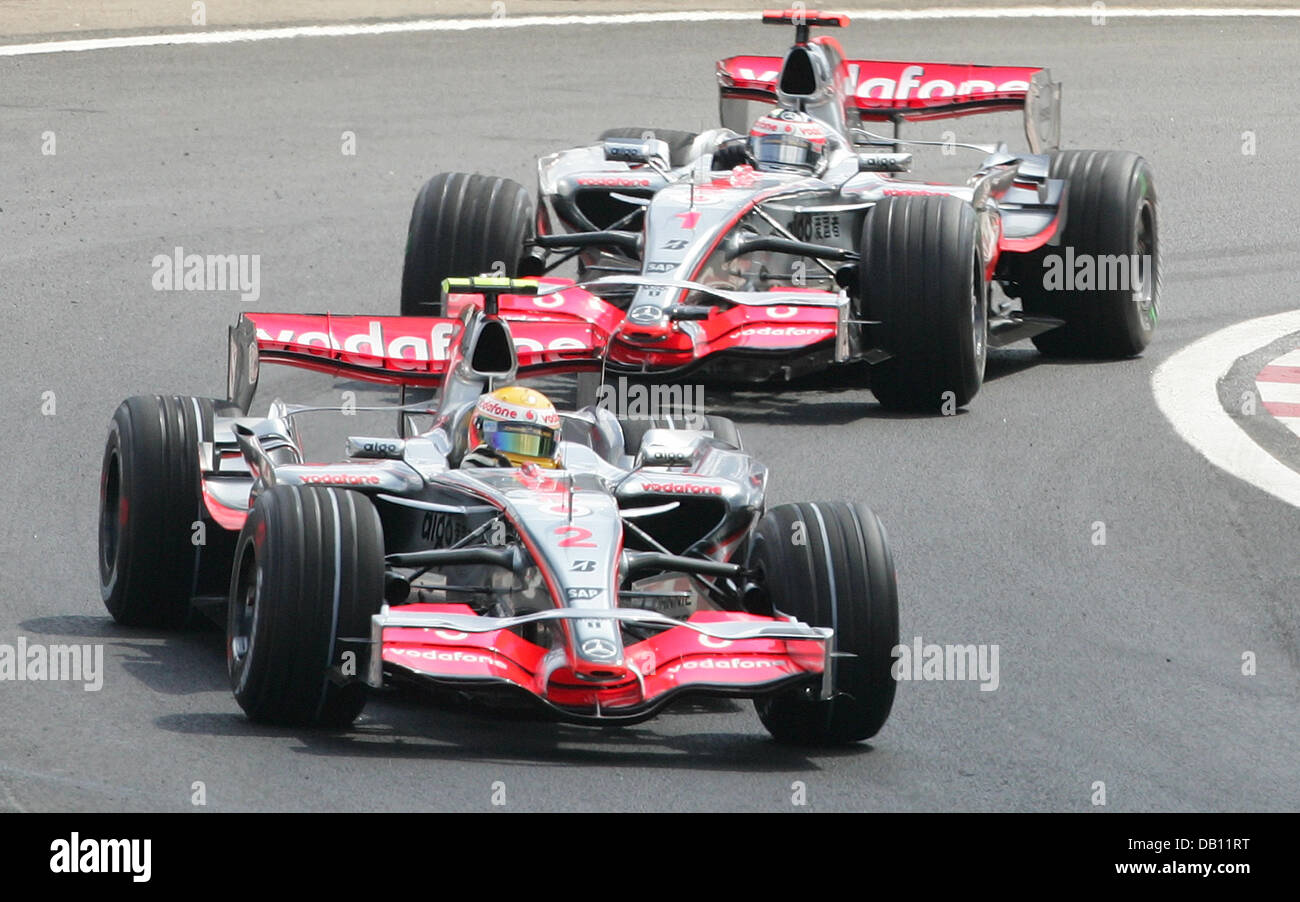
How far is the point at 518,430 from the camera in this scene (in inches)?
350

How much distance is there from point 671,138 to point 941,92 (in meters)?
1.83

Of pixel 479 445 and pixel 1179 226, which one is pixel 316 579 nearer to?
pixel 479 445

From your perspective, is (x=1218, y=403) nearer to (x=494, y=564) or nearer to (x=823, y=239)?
(x=823, y=239)

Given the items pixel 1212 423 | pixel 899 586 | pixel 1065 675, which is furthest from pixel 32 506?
pixel 1212 423

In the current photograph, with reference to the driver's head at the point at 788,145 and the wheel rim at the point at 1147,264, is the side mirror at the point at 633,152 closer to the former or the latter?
the driver's head at the point at 788,145

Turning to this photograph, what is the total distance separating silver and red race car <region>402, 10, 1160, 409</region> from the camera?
Result: 1279 centimetres

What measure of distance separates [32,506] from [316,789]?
171 inches

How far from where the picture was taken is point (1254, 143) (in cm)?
2147

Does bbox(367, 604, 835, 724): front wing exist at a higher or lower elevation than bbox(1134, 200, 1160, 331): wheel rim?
lower

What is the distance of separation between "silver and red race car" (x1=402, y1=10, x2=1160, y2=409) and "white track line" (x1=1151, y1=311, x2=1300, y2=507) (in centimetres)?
46

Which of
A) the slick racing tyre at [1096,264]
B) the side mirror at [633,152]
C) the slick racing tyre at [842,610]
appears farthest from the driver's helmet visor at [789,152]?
the slick racing tyre at [842,610]

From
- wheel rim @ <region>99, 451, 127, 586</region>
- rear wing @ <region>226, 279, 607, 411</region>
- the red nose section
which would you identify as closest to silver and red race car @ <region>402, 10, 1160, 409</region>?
rear wing @ <region>226, 279, 607, 411</region>

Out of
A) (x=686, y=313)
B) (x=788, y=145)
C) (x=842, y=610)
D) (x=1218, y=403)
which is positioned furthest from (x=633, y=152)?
(x=842, y=610)

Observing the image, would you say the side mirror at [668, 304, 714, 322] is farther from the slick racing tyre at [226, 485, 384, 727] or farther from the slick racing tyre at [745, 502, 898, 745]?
the slick racing tyre at [226, 485, 384, 727]
